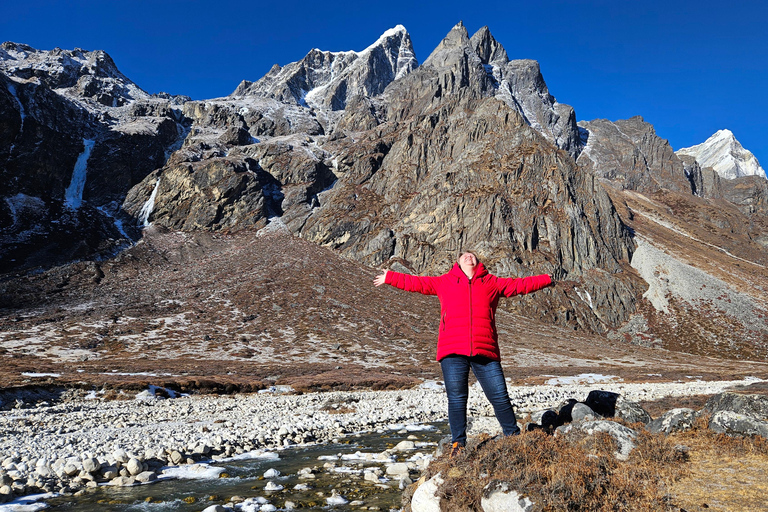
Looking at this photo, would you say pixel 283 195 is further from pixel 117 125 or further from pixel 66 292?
pixel 117 125

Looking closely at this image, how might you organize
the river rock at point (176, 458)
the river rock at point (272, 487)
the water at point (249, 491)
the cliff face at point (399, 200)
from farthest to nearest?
the cliff face at point (399, 200), the river rock at point (176, 458), the river rock at point (272, 487), the water at point (249, 491)

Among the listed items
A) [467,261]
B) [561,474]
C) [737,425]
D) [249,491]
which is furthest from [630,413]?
[249,491]

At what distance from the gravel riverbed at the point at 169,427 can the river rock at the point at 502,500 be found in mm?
9279

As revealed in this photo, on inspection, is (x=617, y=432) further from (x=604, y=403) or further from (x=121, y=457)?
(x=121, y=457)

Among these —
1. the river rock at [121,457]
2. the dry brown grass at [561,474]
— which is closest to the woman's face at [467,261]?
the dry brown grass at [561,474]

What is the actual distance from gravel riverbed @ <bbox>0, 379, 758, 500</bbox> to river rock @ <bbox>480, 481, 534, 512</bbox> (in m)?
9.28

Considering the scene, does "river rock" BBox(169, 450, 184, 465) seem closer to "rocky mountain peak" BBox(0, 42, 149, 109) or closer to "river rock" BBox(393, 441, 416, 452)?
"river rock" BBox(393, 441, 416, 452)

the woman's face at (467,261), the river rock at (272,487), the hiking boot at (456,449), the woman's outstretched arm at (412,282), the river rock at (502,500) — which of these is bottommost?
the river rock at (272,487)

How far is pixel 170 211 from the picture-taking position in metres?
116

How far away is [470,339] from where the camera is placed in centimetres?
743

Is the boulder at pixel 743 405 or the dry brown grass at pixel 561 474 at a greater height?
the dry brown grass at pixel 561 474

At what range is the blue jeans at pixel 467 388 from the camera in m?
7.53

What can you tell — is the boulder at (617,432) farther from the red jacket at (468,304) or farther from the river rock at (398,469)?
the river rock at (398,469)

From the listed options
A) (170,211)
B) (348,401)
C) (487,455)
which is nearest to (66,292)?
(170,211)
